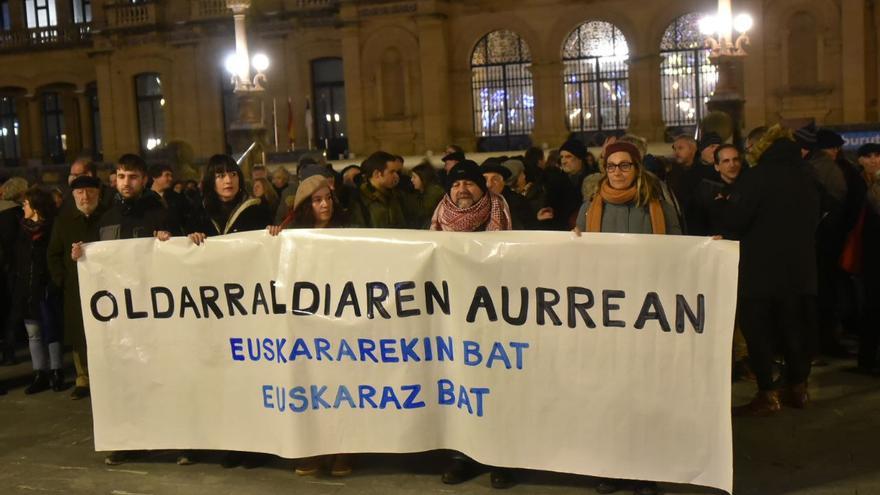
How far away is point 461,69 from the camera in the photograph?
2858cm

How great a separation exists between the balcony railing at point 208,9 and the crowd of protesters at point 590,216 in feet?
67.7

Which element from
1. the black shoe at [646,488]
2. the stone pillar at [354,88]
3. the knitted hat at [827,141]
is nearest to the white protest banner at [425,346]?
the black shoe at [646,488]

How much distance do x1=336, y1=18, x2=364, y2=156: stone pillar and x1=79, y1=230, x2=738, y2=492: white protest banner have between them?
72.5 ft

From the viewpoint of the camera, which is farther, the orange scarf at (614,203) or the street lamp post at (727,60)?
the street lamp post at (727,60)

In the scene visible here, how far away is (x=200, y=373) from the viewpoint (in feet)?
22.9

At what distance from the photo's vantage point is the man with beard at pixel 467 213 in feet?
21.6

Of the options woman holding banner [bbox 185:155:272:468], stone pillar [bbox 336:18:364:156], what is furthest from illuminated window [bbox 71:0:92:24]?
woman holding banner [bbox 185:155:272:468]

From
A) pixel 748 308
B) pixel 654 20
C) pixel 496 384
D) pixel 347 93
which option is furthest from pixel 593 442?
pixel 347 93

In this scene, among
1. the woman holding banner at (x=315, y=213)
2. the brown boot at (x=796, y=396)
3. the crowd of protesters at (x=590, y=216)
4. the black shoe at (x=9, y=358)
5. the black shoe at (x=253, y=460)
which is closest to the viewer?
the crowd of protesters at (x=590, y=216)

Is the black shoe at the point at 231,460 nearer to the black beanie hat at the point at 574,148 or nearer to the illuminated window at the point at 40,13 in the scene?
the black beanie hat at the point at 574,148

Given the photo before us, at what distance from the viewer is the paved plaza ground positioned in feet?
21.4

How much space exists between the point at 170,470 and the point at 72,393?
117 inches

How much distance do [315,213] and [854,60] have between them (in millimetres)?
20287

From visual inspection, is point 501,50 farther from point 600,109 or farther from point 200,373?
point 200,373
